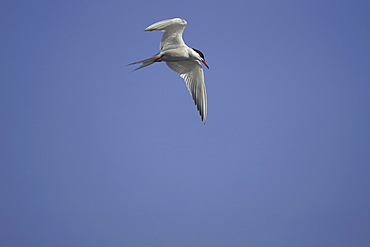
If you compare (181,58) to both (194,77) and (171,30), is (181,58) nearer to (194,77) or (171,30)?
(171,30)

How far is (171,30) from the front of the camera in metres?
10.8

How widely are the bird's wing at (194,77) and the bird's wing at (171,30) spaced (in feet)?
3.86

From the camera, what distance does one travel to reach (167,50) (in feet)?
36.0

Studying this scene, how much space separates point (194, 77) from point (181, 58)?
129cm

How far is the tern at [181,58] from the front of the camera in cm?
1060

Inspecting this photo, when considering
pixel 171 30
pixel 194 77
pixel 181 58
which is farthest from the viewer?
pixel 194 77

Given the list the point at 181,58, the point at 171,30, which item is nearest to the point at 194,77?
the point at 181,58

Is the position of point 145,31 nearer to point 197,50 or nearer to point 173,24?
point 173,24

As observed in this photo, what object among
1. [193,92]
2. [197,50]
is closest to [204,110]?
[193,92]

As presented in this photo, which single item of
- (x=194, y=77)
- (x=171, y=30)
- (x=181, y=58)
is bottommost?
(x=194, y=77)

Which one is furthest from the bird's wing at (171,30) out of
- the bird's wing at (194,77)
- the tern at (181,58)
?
the bird's wing at (194,77)

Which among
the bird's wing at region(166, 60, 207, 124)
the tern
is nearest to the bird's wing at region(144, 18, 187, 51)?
the tern

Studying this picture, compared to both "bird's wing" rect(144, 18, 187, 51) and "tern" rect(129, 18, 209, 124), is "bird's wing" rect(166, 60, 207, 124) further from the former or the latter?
"bird's wing" rect(144, 18, 187, 51)

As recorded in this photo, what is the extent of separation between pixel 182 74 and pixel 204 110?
1.11 m
